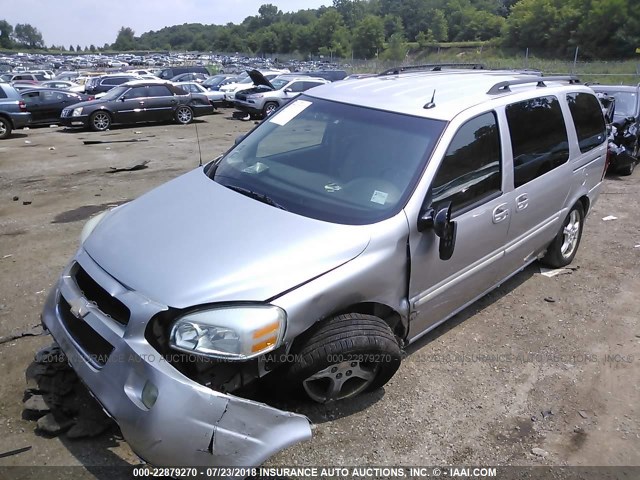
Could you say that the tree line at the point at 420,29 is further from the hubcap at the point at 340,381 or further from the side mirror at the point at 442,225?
the hubcap at the point at 340,381

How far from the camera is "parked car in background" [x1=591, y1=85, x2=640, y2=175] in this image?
955cm

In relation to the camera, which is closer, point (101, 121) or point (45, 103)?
point (101, 121)

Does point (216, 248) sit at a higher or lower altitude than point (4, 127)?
higher

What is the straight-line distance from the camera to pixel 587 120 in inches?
196

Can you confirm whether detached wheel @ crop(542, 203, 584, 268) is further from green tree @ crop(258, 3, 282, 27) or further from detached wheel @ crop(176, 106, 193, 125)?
green tree @ crop(258, 3, 282, 27)

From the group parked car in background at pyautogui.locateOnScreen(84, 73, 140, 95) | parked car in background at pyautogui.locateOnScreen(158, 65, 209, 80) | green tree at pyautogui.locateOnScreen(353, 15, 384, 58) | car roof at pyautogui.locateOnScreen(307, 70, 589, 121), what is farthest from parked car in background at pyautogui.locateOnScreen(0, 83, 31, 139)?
green tree at pyautogui.locateOnScreen(353, 15, 384, 58)

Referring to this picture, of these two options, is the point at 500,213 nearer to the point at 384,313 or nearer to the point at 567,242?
the point at 384,313

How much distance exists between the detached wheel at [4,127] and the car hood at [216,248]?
1366cm

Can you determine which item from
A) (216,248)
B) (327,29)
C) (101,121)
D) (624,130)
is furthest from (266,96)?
(327,29)

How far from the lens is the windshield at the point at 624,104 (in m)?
10.3

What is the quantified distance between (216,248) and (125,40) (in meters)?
183

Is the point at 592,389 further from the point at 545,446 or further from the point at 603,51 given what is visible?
the point at 603,51

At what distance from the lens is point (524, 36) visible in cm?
6831

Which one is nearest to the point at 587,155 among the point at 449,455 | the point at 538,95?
the point at 538,95
